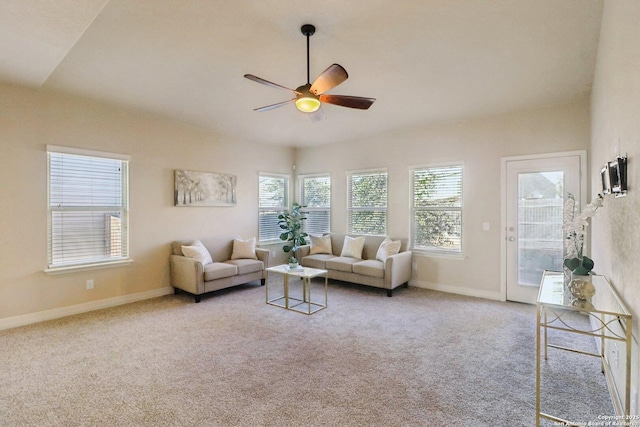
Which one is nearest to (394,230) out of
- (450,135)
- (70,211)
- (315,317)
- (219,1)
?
(450,135)

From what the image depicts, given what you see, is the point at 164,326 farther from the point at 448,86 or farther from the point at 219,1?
the point at 448,86

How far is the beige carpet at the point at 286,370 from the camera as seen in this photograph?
84.4 inches

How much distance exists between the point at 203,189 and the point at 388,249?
3320 mm

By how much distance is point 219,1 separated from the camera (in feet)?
7.83

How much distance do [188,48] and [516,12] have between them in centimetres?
278

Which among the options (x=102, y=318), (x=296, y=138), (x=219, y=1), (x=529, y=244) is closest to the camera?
(x=219, y=1)

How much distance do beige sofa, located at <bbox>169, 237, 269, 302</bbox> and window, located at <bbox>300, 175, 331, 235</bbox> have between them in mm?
1657

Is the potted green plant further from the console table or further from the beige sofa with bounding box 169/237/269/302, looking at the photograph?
the console table

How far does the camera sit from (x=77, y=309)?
13.8 feet

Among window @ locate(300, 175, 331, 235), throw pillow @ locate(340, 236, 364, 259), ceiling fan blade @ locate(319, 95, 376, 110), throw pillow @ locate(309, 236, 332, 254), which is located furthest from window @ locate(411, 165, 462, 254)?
ceiling fan blade @ locate(319, 95, 376, 110)

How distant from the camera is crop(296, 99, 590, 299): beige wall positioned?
4.35 m

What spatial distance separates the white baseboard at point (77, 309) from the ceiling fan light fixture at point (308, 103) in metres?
3.75

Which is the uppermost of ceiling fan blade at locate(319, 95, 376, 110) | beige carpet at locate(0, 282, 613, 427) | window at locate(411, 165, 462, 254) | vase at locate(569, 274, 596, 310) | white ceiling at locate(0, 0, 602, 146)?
white ceiling at locate(0, 0, 602, 146)

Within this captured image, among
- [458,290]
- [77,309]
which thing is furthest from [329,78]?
[77,309]
